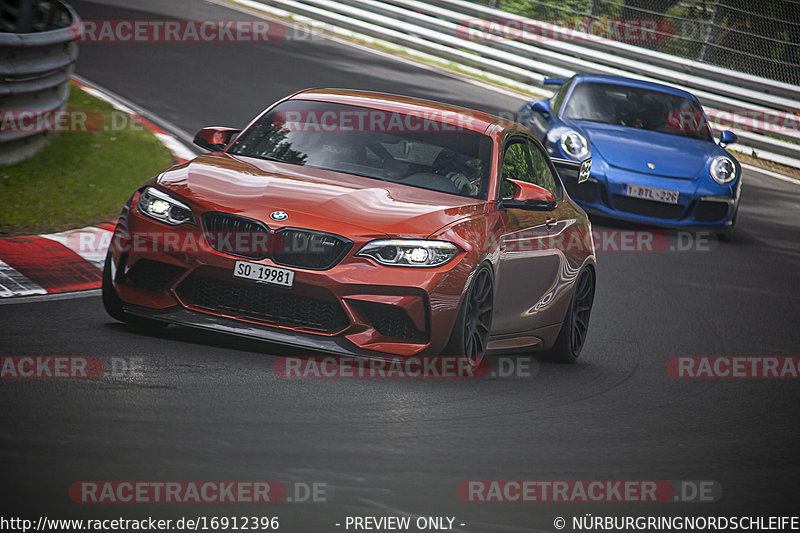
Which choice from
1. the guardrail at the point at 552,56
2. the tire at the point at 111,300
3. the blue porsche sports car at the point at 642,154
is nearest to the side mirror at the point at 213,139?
the tire at the point at 111,300

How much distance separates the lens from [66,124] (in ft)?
41.5

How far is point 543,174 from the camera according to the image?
8.28m

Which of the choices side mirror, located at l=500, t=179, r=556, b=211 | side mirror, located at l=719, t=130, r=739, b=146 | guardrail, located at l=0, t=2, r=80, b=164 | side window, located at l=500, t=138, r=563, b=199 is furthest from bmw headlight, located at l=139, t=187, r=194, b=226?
side mirror, located at l=719, t=130, r=739, b=146

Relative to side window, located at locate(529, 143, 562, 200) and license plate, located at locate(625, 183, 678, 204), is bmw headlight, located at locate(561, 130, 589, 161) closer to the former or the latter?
license plate, located at locate(625, 183, 678, 204)

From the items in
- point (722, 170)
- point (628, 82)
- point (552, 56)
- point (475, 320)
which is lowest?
point (552, 56)

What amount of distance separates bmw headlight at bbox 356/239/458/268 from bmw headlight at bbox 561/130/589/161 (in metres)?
7.05

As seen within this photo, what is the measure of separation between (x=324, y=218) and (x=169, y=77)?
11563 mm

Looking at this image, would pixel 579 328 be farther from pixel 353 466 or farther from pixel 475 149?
pixel 353 466

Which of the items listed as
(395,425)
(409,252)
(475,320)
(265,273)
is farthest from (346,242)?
(395,425)

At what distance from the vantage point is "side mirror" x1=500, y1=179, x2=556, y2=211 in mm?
7102

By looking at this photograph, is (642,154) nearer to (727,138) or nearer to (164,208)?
(727,138)

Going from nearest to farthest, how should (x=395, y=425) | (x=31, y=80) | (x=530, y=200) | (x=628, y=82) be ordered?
(x=395, y=425) → (x=530, y=200) → (x=31, y=80) → (x=628, y=82)

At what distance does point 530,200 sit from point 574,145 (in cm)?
626

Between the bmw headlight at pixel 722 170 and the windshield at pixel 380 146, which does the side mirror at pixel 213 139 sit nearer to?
the windshield at pixel 380 146
